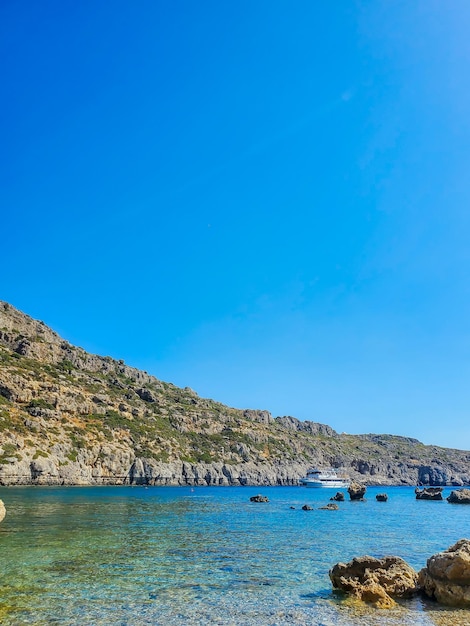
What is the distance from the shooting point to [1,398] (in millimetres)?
100875

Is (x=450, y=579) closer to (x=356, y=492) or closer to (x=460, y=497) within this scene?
(x=356, y=492)

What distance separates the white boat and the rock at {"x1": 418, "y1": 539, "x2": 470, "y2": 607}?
14414cm

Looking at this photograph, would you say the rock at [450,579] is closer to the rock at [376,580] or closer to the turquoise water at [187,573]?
the turquoise water at [187,573]

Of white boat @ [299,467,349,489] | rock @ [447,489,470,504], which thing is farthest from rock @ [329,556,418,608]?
white boat @ [299,467,349,489]

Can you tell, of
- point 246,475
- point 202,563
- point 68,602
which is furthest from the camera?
point 246,475

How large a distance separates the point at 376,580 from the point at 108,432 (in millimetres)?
106664

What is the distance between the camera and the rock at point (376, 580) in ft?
47.8

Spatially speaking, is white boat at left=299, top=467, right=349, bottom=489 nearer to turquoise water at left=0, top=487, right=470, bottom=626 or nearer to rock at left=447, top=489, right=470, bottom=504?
rock at left=447, top=489, right=470, bottom=504

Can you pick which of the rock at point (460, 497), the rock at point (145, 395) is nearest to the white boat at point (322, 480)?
the rock at point (145, 395)

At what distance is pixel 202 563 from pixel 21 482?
249 feet

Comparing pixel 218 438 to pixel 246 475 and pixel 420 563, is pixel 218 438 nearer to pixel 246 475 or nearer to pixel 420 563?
pixel 246 475

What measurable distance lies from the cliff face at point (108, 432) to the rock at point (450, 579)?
268 ft

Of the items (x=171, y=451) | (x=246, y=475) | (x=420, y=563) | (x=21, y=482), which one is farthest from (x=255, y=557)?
(x=246, y=475)

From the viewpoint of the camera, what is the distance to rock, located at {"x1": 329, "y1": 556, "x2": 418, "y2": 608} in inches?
574
